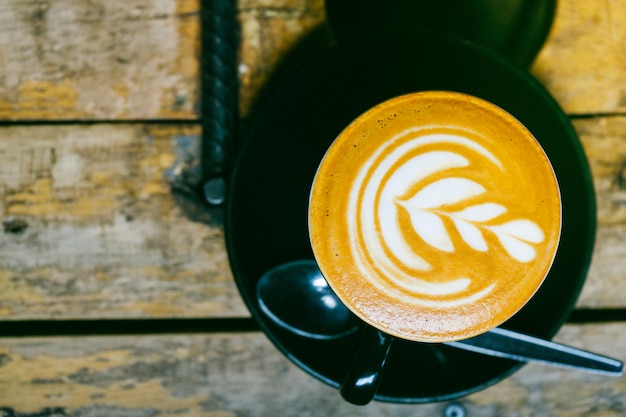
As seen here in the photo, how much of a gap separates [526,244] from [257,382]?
410 millimetres

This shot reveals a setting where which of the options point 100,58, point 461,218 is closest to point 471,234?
point 461,218

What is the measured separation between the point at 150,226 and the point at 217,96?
20cm

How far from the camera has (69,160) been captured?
0.69 metres

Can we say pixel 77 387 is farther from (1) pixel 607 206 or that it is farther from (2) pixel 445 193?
(1) pixel 607 206

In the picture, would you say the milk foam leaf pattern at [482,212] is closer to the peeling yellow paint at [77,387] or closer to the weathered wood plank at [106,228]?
the weathered wood plank at [106,228]

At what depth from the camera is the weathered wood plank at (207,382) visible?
2.33ft

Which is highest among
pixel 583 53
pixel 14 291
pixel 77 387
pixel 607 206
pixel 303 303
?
pixel 583 53

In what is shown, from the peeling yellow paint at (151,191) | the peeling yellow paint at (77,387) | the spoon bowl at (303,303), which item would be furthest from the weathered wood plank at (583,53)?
the peeling yellow paint at (77,387)

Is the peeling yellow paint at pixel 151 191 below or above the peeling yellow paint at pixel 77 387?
above

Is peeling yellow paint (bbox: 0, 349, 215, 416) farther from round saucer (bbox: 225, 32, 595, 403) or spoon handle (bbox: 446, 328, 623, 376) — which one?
spoon handle (bbox: 446, 328, 623, 376)

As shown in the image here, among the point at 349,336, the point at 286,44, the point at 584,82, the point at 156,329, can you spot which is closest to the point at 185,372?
the point at 156,329

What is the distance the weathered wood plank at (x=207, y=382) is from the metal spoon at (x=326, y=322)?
12cm

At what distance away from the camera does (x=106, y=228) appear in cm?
69

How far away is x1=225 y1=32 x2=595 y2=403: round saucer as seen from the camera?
571mm
